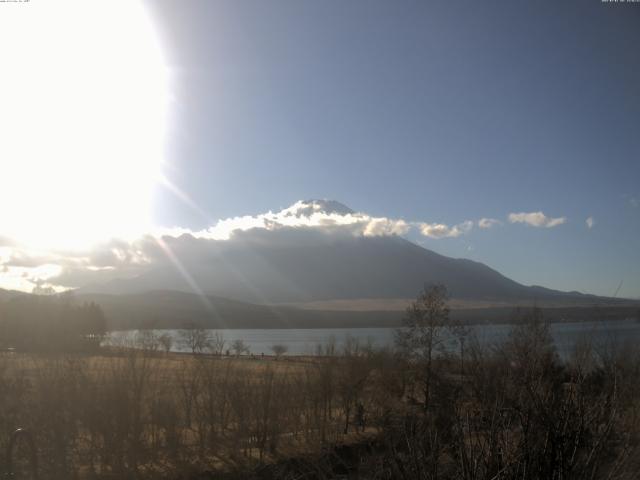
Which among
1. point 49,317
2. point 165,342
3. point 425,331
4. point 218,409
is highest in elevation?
point 425,331

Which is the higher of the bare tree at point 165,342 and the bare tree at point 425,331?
the bare tree at point 425,331

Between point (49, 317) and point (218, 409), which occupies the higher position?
point (49, 317)

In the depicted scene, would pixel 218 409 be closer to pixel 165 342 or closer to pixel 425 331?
pixel 425 331

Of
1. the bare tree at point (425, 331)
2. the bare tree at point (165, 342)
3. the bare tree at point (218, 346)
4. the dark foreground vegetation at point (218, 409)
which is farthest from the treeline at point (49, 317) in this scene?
the dark foreground vegetation at point (218, 409)

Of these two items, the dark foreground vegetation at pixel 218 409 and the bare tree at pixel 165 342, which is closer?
the dark foreground vegetation at pixel 218 409

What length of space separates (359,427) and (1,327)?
4447 centimetres

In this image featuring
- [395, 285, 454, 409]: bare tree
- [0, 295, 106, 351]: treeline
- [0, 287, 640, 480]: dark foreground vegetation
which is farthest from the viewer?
[0, 295, 106, 351]: treeline

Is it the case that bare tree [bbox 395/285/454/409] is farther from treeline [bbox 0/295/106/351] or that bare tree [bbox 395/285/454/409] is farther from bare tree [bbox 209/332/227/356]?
treeline [bbox 0/295/106/351]

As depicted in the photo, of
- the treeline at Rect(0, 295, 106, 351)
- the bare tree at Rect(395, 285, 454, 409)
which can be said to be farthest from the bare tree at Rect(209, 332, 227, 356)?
the treeline at Rect(0, 295, 106, 351)

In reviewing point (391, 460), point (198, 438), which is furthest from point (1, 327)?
point (391, 460)

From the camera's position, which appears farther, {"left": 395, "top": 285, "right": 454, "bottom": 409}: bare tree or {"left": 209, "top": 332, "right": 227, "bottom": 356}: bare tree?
{"left": 209, "top": 332, "right": 227, "bottom": 356}: bare tree

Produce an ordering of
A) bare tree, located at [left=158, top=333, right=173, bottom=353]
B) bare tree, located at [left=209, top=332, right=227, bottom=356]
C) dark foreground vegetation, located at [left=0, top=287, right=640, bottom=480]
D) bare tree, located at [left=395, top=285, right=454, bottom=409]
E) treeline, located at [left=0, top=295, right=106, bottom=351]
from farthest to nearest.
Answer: treeline, located at [left=0, top=295, right=106, bottom=351]
bare tree, located at [left=158, top=333, right=173, bottom=353]
bare tree, located at [left=209, top=332, right=227, bottom=356]
bare tree, located at [left=395, top=285, right=454, bottom=409]
dark foreground vegetation, located at [left=0, top=287, right=640, bottom=480]

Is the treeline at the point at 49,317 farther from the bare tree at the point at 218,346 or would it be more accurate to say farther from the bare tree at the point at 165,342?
the bare tree at the point at 218,346

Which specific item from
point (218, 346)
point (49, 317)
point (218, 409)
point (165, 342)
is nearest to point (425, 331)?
point (218, 409)
